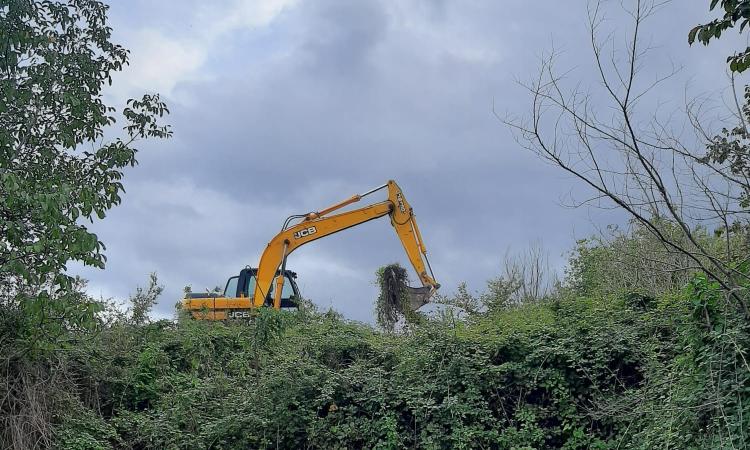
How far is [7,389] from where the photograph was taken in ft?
33.7

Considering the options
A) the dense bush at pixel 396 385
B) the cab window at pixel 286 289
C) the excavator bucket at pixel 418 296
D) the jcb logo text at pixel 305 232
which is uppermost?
the jcb logo text at pixel 305 232

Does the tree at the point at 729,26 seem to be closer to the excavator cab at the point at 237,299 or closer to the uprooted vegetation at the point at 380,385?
the uprooted vegetation at the point at 380,385

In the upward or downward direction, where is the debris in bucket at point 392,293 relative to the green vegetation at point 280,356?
upward

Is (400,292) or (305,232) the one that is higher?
(305,232)

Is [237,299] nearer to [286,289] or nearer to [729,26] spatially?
[286,289]

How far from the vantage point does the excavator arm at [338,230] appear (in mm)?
16812

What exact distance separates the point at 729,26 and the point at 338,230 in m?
12.5

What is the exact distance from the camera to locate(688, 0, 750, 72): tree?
4684mm

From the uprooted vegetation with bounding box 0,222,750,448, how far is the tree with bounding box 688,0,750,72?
14.2 feet

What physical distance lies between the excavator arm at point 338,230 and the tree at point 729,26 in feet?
39.1

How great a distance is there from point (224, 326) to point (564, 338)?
570 cm

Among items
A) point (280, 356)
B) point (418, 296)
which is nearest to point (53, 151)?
point (280, 356)

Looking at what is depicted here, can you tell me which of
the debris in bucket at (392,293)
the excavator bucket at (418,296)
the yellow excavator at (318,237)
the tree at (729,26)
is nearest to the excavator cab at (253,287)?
the yellow excavator at (318,237)

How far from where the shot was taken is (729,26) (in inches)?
191
